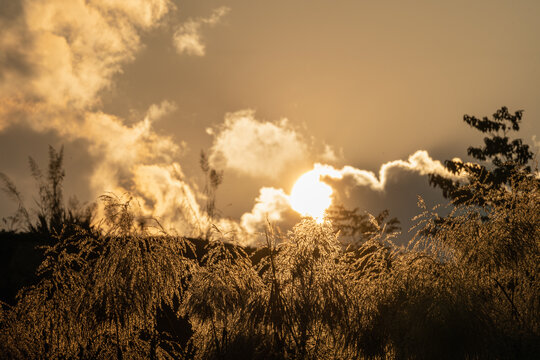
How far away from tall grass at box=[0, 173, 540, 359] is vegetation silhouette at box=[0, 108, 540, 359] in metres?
0.02

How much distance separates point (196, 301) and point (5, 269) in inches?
502

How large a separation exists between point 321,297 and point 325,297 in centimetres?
8

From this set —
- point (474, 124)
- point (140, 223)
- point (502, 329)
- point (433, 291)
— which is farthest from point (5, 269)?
point (474, 124)

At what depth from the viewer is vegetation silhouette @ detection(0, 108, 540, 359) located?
9367mm

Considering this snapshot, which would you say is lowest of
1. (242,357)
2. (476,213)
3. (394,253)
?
(242,357)

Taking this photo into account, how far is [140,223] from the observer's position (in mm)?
10844

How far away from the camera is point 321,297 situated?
388 inches

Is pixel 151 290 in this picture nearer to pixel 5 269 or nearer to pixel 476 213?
pixel 476 213

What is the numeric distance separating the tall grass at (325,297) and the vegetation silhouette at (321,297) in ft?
0.08

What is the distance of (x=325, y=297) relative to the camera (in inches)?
387

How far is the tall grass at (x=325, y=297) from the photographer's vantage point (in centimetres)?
936

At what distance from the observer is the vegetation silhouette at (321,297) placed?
937 centimetres

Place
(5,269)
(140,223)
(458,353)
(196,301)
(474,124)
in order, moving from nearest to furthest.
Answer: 1. (458,353)
2. (196,301)
3. (140,223)
4. (5,269)
5. (474,124)

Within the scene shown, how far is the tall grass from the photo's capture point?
9.36 meters
